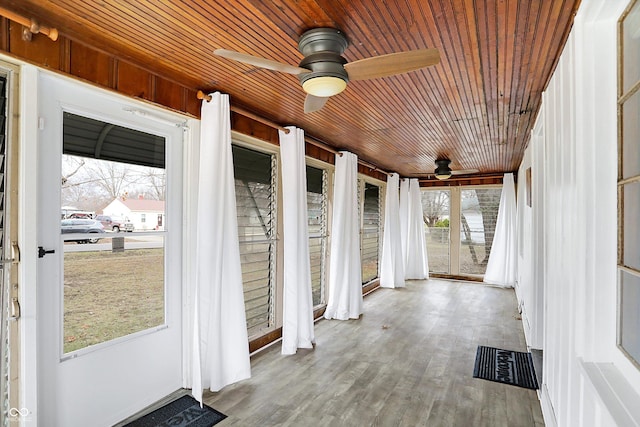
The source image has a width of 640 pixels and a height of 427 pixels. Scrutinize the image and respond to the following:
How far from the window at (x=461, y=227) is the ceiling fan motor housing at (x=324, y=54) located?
6.43 meters

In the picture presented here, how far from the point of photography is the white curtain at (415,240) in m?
7.49

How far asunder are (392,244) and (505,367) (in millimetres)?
3391

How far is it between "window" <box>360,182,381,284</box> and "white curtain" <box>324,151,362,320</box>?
53.9 inches

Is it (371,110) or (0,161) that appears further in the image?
(371,110)

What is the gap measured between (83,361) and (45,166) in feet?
3.77

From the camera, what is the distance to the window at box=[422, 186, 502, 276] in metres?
7.43

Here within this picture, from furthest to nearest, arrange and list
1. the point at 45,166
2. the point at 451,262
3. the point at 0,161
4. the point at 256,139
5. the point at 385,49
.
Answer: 1. the point at 451,262
2. the point at 256,139
3. the point at 385,49
4. the point at 45,166
5. the point at 0,161

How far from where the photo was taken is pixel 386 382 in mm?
2900

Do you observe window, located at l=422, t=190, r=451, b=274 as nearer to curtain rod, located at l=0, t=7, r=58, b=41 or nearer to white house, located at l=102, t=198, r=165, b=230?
white house, located at l=102, t=198, r=165, b=230

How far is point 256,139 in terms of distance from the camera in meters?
3.42

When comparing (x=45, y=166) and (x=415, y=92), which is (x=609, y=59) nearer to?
(x=415, y=92)

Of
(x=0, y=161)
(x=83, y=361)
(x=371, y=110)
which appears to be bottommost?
(x=83, y=361)

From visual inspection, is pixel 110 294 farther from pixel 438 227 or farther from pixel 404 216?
pixel 438 227

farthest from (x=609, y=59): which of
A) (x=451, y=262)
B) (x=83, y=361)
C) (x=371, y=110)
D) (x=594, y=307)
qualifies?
(x=451, y=262)
